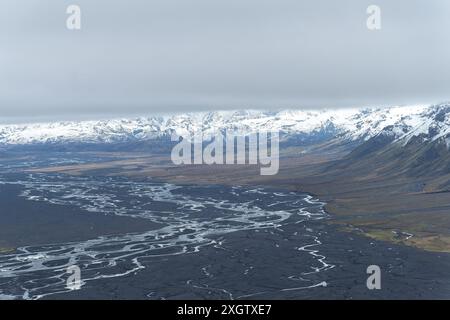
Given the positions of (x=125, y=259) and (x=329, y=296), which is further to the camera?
(x=125, y=259)

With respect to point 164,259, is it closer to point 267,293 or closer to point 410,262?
point 267,293

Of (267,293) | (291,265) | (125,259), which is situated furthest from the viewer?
(125,259)
